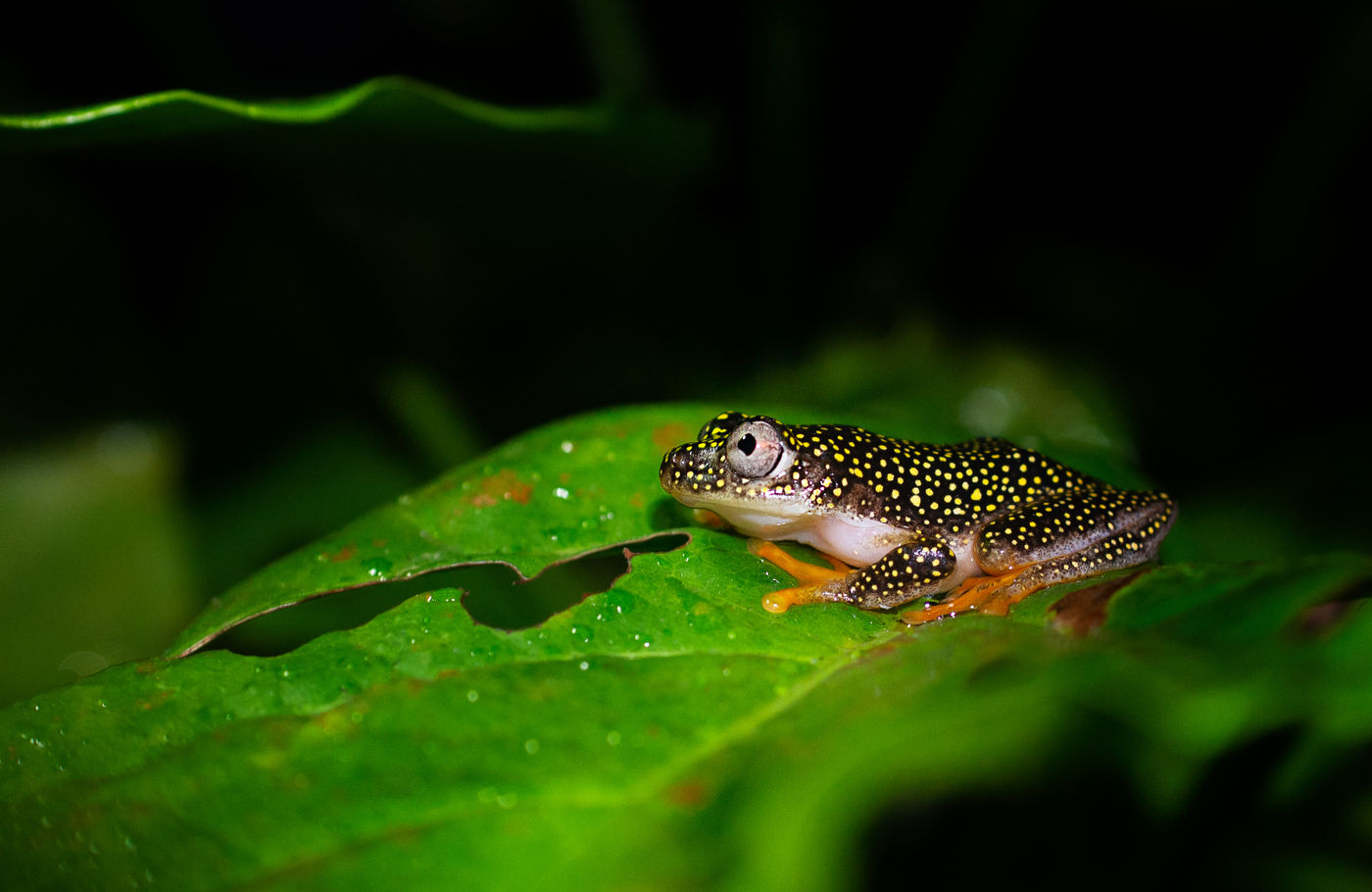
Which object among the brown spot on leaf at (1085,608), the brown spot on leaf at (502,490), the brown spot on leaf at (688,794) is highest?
the brown spot on leaf at (502,490)

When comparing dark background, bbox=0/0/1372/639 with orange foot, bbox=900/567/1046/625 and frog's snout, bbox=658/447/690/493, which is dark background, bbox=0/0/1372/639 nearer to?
frog's snout, bbox=658/447/690/493

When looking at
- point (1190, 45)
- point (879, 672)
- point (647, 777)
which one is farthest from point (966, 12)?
point (647, 777)

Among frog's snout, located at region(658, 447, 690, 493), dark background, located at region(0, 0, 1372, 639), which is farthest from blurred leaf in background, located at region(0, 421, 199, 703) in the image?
frog's snout, located at region(658, 447, 690, 493)

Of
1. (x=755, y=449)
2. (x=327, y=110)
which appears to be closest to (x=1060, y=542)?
(x=755, y=449)

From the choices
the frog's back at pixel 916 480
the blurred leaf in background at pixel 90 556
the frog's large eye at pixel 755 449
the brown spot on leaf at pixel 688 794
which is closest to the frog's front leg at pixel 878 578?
the frog's back at pixel 916 480

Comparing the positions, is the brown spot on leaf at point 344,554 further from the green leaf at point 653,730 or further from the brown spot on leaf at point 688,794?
the brown spot on leaf at point 688,794

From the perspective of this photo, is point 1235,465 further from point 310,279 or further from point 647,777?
point 310,279

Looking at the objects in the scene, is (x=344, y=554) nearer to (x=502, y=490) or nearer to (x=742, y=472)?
(x=502, y=490)
